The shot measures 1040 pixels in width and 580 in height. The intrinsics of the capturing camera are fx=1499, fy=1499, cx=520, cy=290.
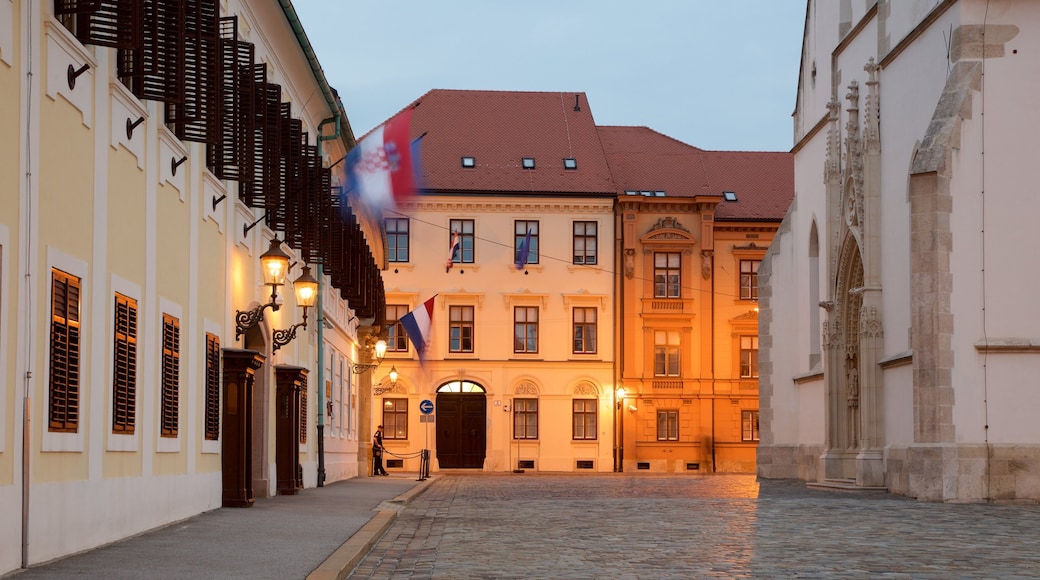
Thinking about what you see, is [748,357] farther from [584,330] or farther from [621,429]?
[584,330]

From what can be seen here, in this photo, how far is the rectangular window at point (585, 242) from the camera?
6347cm

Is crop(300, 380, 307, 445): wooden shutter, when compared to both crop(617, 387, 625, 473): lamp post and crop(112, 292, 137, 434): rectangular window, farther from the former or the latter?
crop(617, 387, 625, 473): lamp post

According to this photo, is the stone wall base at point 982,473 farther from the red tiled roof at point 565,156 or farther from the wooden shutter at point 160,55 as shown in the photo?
the red tiled roof at point 565,156

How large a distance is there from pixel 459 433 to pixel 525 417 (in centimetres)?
283

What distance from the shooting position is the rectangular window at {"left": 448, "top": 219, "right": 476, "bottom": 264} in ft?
208

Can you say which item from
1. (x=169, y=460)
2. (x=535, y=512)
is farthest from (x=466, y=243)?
(x=169, y=460)

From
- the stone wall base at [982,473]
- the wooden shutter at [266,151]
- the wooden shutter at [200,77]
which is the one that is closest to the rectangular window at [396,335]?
the stone wall base at [982,473]

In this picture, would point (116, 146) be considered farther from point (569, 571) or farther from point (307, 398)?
point (307, 398)

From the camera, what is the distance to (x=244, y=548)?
13.8 metres

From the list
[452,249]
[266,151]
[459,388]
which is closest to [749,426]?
[459,388]

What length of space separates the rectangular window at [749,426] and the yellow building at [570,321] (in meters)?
0.06

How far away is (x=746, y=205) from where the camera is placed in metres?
65.4

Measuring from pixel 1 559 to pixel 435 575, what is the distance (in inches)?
135

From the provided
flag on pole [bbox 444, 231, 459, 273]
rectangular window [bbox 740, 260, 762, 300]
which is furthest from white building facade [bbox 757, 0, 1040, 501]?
rectangular window [bbox 740, 260, 762, 300]
